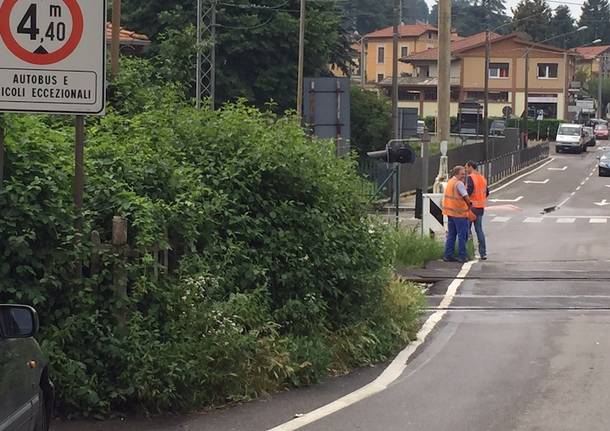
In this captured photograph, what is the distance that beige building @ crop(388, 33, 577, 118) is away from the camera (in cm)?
10569

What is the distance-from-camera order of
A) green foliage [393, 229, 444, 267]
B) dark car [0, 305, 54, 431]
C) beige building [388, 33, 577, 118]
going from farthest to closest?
beige building [388, 33, 577, 118] < green foliage [393, 229, 444, 267] < dark car [0, 305, 54, 431]

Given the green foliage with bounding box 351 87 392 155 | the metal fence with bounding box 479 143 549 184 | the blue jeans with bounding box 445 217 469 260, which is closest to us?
the blue jeans with bounding box 445 217 469 260

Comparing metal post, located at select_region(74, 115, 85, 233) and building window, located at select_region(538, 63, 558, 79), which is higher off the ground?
building window, located at select_region(538, 63, 558, 79)

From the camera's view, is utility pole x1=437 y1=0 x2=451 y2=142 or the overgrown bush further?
utility pole x1=437 y1=0 x2=451 y2=142

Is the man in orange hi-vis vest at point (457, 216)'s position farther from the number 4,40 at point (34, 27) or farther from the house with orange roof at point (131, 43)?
the house with orange roof at point (131, 43)

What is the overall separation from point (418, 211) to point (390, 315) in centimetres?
1171

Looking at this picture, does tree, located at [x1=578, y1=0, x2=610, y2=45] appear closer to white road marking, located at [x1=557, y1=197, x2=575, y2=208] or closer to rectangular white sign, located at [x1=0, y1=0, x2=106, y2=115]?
white road marking, located at [x1=557, y1=197, x2=575, y2=208]

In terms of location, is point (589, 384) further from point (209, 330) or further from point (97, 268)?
point (97, 268)

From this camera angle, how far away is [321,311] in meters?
9.20

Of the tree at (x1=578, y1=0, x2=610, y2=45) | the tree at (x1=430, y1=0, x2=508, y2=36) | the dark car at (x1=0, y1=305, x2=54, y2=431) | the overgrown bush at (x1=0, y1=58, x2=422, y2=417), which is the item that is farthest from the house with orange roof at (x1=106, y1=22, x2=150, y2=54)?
the tree at (x1=578, y1=0, x2=610, y2=45)

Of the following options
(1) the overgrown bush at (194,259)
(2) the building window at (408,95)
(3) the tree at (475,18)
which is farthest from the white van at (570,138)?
(3) the tree at (475,18)

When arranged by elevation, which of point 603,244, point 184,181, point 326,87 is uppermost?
point 326,87

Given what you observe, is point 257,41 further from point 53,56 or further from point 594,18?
point 594,18

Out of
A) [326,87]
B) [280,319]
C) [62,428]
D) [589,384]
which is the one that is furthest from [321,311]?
[326,87]
